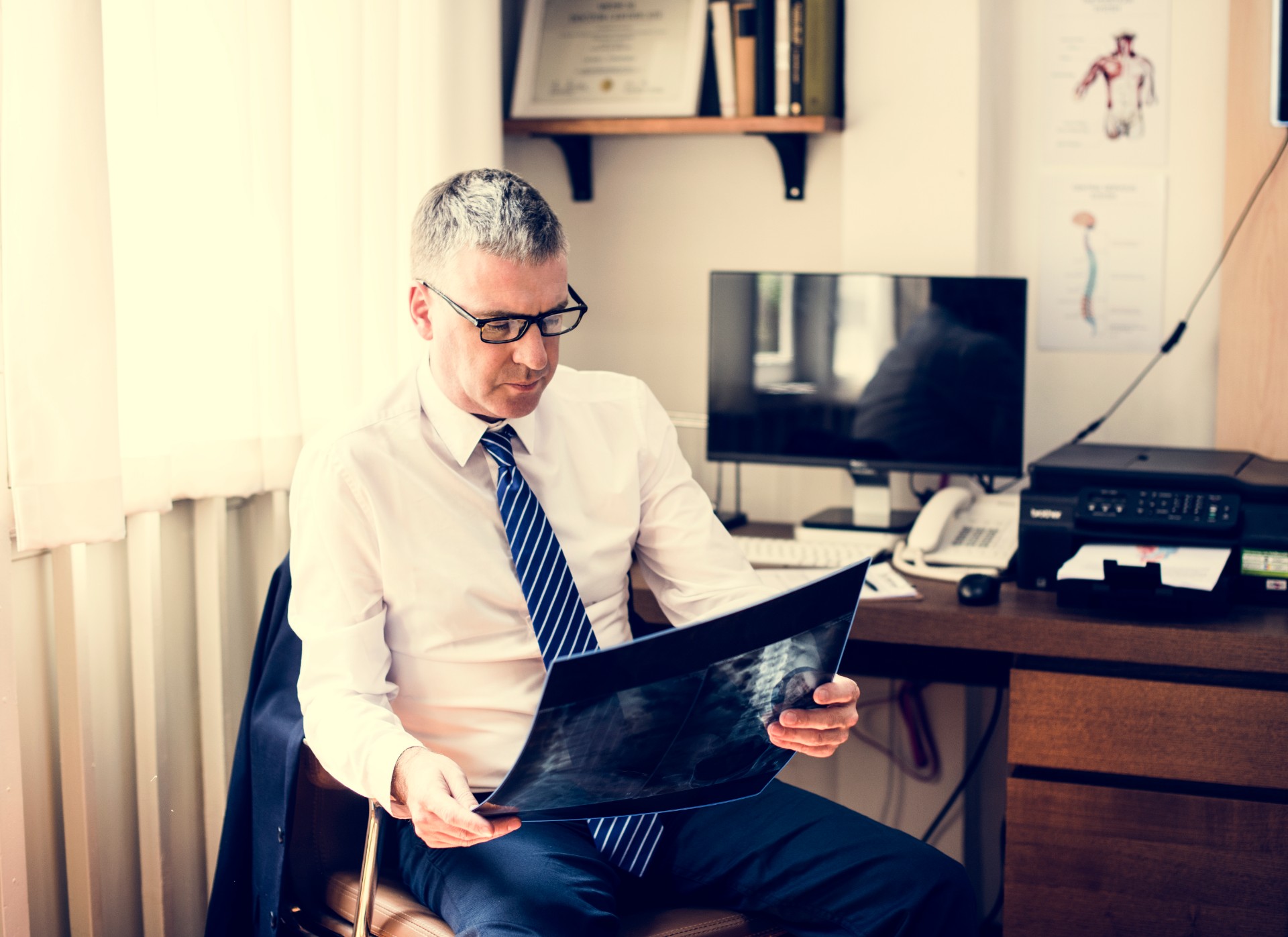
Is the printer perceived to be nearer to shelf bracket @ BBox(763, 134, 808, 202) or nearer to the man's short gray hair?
shelf bracket @ BBox(763, 134, 808, 202)

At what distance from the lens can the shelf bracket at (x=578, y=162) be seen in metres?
2.55

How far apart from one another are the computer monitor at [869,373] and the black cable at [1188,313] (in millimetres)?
264

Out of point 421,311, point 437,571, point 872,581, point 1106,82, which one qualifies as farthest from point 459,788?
point 1106,82

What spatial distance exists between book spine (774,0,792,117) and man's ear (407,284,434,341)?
1149 mm

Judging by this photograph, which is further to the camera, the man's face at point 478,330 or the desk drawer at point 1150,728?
the desk drawer at point 1150,728

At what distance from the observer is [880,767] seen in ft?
8.13

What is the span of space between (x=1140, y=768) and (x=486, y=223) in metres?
1.15

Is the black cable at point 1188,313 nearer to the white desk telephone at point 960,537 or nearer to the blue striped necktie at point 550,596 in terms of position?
the white desk telephone at point 960,537

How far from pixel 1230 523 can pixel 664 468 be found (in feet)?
2.79

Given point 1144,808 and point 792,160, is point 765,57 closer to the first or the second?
point 792,160

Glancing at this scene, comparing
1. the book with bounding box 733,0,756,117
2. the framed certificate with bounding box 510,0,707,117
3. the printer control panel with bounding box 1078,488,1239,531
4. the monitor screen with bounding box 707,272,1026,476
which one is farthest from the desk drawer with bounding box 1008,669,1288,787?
the framed certificate with bounding box 510,0,707,117

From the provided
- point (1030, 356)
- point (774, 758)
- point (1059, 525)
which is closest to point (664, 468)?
point (774, 758)

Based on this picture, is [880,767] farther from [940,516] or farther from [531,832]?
[531,832]

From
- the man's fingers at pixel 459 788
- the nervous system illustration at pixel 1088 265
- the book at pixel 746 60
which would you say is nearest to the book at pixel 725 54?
the book at pixel 746 60
